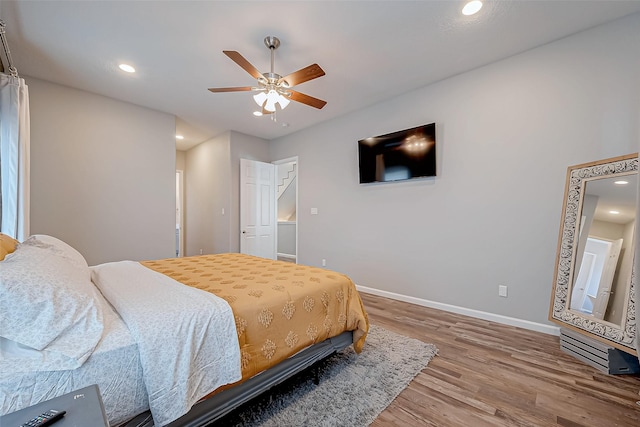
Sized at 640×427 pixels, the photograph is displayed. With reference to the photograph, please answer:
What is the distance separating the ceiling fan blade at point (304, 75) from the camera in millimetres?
2055

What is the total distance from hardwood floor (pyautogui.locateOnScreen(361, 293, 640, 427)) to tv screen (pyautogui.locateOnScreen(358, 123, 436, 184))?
6.33 feet

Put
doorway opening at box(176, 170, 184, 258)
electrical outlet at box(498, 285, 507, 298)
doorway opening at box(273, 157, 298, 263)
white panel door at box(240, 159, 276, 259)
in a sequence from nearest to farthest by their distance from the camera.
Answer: electrical outlet at box(498, 285, 507, 298), white panel door at box(240, 159, 276, 259), doorway opening at box(176, 170, 184, 258), doorway opening at box(273, 157, 298, 263)

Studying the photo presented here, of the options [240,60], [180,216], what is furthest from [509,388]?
[180,216]

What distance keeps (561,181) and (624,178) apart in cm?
42

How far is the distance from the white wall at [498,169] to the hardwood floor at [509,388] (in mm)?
582

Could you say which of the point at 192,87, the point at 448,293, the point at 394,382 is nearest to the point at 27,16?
the point at 192,87

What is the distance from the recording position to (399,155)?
348 centimetres

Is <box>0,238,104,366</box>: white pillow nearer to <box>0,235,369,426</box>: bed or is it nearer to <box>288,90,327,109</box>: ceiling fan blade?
<box>0,235,369,426</box>: bed

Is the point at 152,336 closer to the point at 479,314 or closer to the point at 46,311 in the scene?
the point at 46,311

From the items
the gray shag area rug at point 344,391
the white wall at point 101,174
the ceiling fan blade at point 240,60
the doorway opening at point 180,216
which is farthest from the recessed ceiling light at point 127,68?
the doorway opening at point 180,216

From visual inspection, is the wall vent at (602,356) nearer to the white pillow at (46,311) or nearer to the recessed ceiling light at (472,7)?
the recessed ceiling light at (472,7)

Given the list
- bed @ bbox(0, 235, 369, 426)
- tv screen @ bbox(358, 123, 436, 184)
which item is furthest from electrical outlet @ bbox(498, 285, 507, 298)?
bed @ bbox(0, 235, 369, 426)

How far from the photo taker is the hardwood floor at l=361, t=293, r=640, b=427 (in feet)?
4.88

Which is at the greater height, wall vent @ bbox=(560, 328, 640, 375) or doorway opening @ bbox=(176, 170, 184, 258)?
doorway opening @ bbox=(176, 170, 184, 258)
